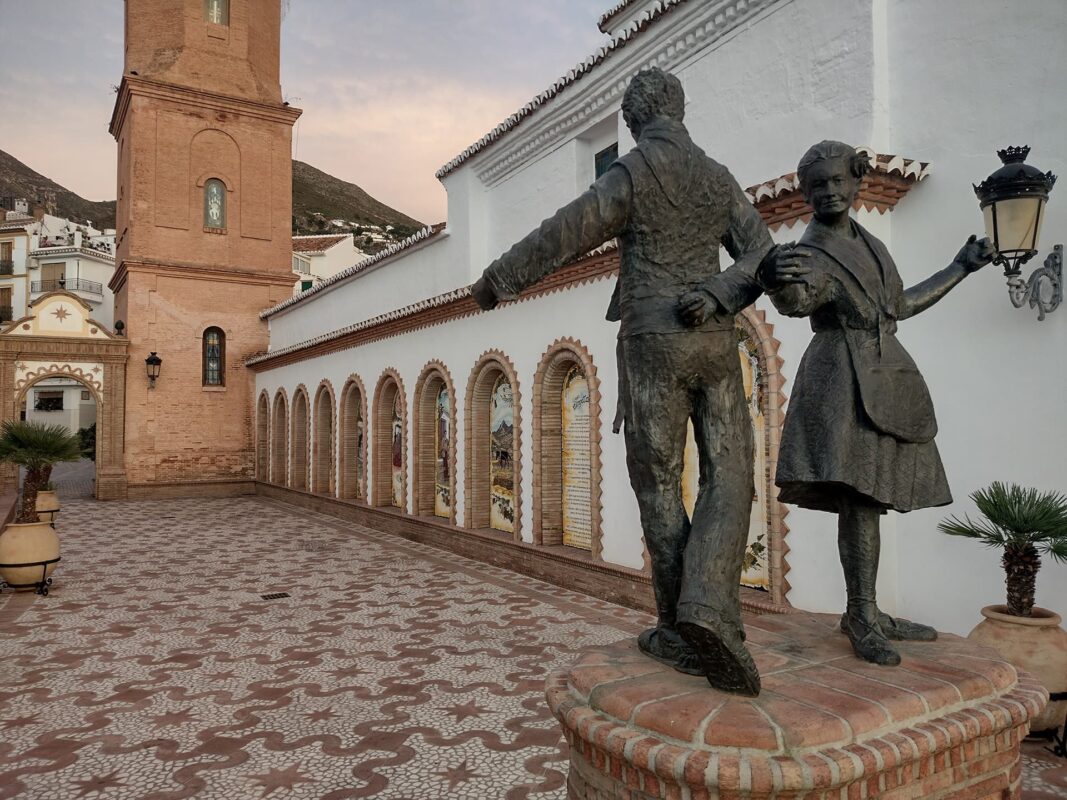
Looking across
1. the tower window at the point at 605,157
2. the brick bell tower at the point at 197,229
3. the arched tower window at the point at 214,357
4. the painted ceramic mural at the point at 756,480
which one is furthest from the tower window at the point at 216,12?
the painted ceramic mural at the point at 756,480

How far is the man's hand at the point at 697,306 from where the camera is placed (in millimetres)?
2539

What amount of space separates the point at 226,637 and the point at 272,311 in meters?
17.0

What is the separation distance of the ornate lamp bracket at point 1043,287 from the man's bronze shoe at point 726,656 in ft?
13.7

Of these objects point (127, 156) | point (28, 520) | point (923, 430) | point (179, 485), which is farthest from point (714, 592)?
point (127, 156)

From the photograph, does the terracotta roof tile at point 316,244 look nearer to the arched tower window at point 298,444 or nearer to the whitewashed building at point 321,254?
the whitewashed building at point 321,254

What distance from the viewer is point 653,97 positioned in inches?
111

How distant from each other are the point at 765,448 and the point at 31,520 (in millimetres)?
8795

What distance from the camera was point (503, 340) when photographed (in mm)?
11047

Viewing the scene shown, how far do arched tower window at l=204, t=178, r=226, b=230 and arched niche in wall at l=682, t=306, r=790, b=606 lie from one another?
20014mm

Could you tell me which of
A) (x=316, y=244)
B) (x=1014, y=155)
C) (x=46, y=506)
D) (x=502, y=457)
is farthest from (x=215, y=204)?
(x=1014, y=155)

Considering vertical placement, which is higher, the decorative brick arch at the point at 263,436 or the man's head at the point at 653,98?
the man's head at the point at 653,98

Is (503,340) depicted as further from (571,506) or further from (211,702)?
(211,702)

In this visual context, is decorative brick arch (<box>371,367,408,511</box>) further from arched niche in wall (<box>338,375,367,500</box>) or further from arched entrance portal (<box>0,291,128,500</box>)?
arched entrance portal (<box>0,291,128,500</box>)

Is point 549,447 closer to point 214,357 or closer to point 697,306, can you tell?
point 697,306
